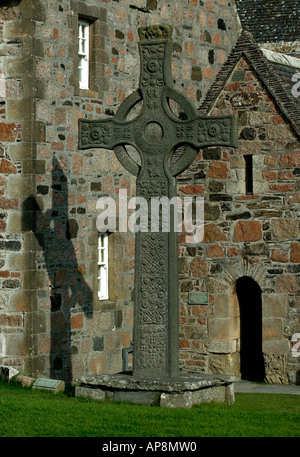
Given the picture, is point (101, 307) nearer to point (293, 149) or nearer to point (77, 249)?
point (77, 249)

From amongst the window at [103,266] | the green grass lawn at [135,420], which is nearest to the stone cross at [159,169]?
the green grass lawn at [135,420]

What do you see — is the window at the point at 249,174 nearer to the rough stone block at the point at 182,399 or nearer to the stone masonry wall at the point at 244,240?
the stone masonry wall at the point at 244,240

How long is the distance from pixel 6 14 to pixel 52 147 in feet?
6.93

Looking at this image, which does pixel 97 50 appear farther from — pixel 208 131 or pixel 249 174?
pixel 208 131

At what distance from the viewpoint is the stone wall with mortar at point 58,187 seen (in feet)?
48.1

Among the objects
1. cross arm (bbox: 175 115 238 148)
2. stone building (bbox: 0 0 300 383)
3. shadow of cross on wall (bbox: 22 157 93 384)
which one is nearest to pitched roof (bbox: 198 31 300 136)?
stone building (bbox: 0 0 300 383)

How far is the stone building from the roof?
728 centimetres

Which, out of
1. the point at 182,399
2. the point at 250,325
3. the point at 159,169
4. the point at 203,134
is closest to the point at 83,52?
the point at 250,325

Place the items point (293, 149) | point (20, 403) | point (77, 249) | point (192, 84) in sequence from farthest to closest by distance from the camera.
Answer: point (192, 84) → point (77, 249) → point (293, 149) → point (20, 403)

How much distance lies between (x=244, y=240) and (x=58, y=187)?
2983mm

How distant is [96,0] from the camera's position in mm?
16141

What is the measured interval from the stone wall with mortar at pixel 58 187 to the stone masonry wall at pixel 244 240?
5.40 feet
